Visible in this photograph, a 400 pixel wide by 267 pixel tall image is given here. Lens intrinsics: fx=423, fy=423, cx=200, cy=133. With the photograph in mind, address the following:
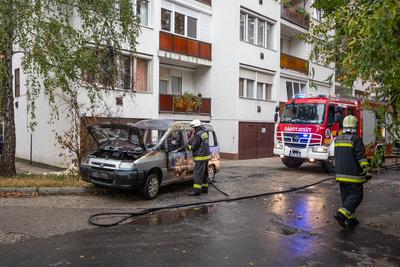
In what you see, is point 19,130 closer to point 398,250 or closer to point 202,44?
point 202,44

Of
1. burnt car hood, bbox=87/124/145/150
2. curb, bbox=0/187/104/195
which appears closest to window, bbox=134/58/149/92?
burnt car hood, bbox=87/124/145/150

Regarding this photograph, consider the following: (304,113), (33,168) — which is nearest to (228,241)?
(304,113)

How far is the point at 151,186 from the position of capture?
10070 mm

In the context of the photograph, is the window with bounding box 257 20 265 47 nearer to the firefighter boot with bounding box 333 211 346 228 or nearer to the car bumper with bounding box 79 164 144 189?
the car bumper with bounding box 79 164 144 189

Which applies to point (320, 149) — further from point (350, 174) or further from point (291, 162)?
point (350, 174)

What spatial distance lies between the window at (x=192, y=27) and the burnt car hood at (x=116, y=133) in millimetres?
12678

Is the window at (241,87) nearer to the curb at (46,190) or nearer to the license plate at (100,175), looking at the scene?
the curb at (46,190)

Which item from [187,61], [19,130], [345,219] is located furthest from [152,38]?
[345,219]

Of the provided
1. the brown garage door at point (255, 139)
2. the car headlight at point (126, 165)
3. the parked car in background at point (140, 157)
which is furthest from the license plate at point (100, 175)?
the brown garage door at point (255, 139)

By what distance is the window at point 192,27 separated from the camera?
21828mm

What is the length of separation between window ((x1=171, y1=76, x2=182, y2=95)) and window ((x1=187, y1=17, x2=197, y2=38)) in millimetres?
2356

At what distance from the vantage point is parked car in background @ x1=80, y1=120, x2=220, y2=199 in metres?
9.45

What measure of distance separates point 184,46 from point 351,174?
1445 cm

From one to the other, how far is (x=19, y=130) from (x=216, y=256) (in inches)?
647
